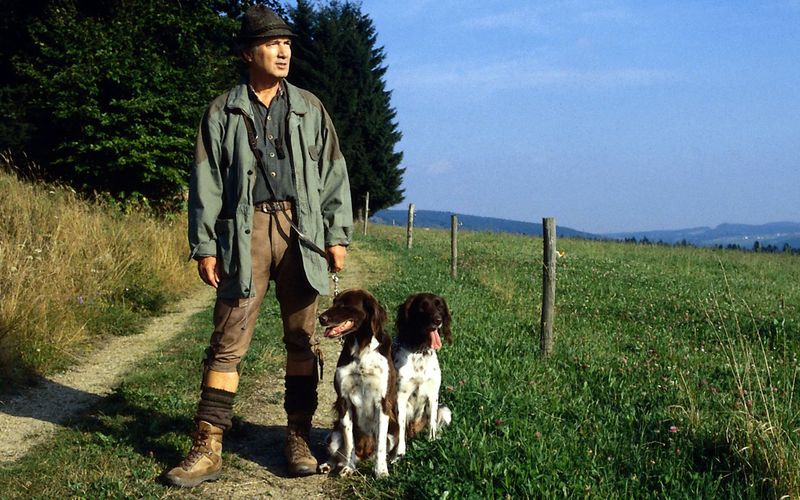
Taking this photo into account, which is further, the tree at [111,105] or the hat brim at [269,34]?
the tree at [111,105]

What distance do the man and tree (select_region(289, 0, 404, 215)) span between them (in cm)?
3421

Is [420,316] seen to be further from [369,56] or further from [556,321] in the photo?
[369,56]

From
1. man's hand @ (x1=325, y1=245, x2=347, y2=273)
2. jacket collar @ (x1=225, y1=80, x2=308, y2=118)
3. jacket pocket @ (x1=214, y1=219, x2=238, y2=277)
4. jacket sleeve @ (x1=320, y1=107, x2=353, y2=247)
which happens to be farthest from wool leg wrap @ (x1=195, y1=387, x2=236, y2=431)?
jacket collar @ (x1=225, y1=80, x2=308, y2=118)

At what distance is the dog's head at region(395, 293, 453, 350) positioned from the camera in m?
5.16

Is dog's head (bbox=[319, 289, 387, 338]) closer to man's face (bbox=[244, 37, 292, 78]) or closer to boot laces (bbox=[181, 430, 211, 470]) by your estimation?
boot laces (bbox=[181, 430, 211, 470])

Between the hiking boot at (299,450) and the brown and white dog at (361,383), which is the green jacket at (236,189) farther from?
the hiking boot at (299,450)

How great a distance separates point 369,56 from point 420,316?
123 ft

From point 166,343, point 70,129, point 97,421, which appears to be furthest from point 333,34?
point 97,421

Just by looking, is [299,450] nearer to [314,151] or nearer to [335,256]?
[335,256]

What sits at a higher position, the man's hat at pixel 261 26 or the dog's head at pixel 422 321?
the man's hat at pixel 261 26

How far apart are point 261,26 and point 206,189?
101cm

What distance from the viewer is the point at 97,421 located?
19.5 feet

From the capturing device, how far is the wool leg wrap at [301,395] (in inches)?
199

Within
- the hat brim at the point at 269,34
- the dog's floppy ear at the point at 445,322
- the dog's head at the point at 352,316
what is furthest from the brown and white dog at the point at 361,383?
the hat brim at the point at 269,34
